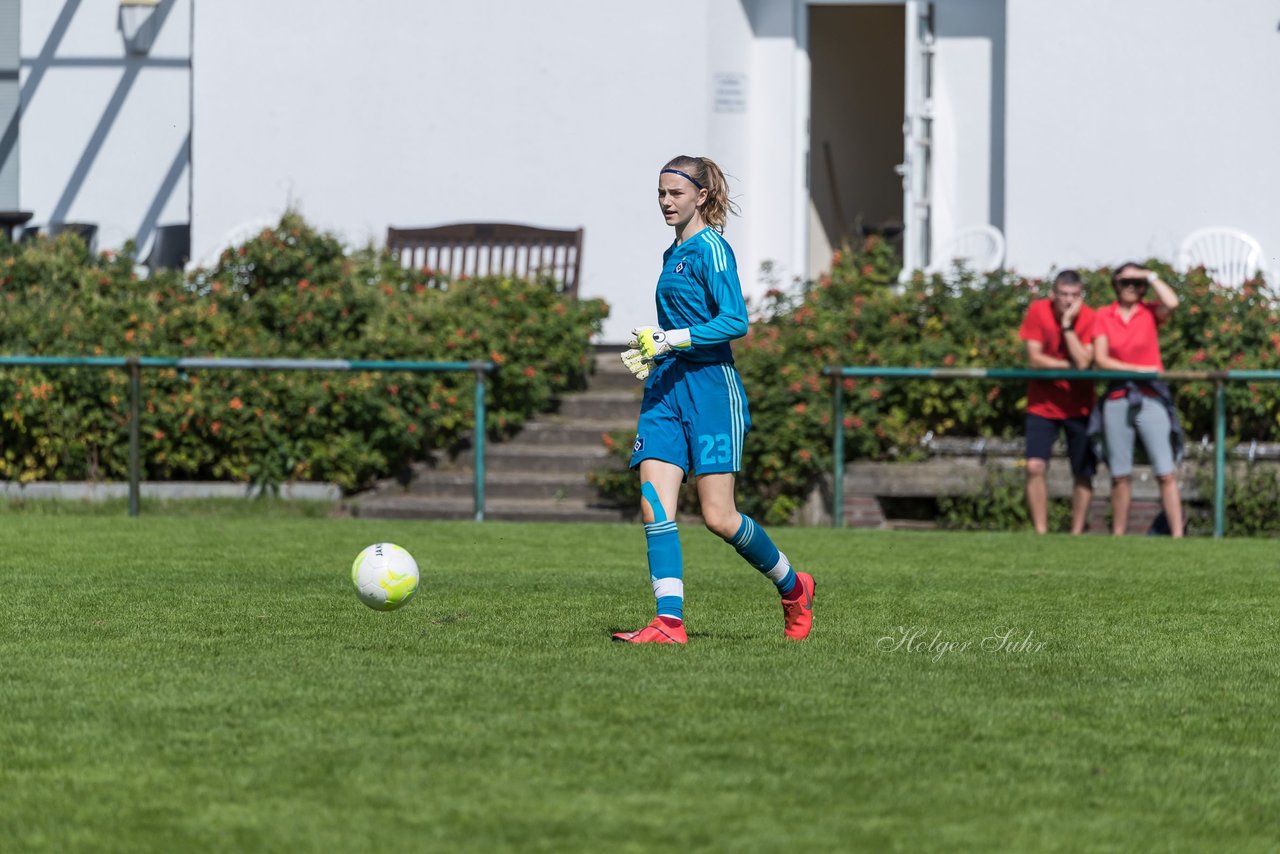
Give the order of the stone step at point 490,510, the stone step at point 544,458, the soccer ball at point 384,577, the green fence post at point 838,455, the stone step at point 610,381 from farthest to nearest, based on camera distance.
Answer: the stone step at point 610,381
the stone step at point 544,458
the stone step at point 490,510
the green fence post at point 838,455
the soccer ball at point 384,577

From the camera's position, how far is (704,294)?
6738mm

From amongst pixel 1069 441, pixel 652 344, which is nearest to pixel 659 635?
pixel 652 344

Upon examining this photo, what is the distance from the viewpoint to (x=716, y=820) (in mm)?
4180

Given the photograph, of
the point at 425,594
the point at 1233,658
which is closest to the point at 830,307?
the point at 425,594

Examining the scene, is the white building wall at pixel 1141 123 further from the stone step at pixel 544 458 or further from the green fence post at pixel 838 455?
the stone step at pixel 544 458

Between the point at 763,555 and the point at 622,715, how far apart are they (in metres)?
1.66

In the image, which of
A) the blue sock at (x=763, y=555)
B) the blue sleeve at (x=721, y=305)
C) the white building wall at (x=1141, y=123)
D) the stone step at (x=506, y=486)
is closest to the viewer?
the blue sleeve at (x=721, y=305)

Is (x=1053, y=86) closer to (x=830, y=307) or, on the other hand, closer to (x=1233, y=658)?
(x=830, y=307)

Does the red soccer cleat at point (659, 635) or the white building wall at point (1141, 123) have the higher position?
the white building wall at point (1141, 123)

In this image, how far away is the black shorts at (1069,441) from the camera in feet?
40.3

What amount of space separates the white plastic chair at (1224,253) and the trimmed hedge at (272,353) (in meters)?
4.63

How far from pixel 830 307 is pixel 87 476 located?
547 centimetres

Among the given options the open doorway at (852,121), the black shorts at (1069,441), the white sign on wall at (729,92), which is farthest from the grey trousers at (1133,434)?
the open doorway at (852,121)

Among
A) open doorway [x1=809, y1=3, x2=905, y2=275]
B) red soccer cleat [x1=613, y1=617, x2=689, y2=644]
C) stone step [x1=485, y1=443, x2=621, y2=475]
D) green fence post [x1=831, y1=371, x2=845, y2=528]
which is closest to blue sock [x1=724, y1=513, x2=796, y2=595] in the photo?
red soccer cleat [x1=613, y1=617, x2=689, y2=644]
